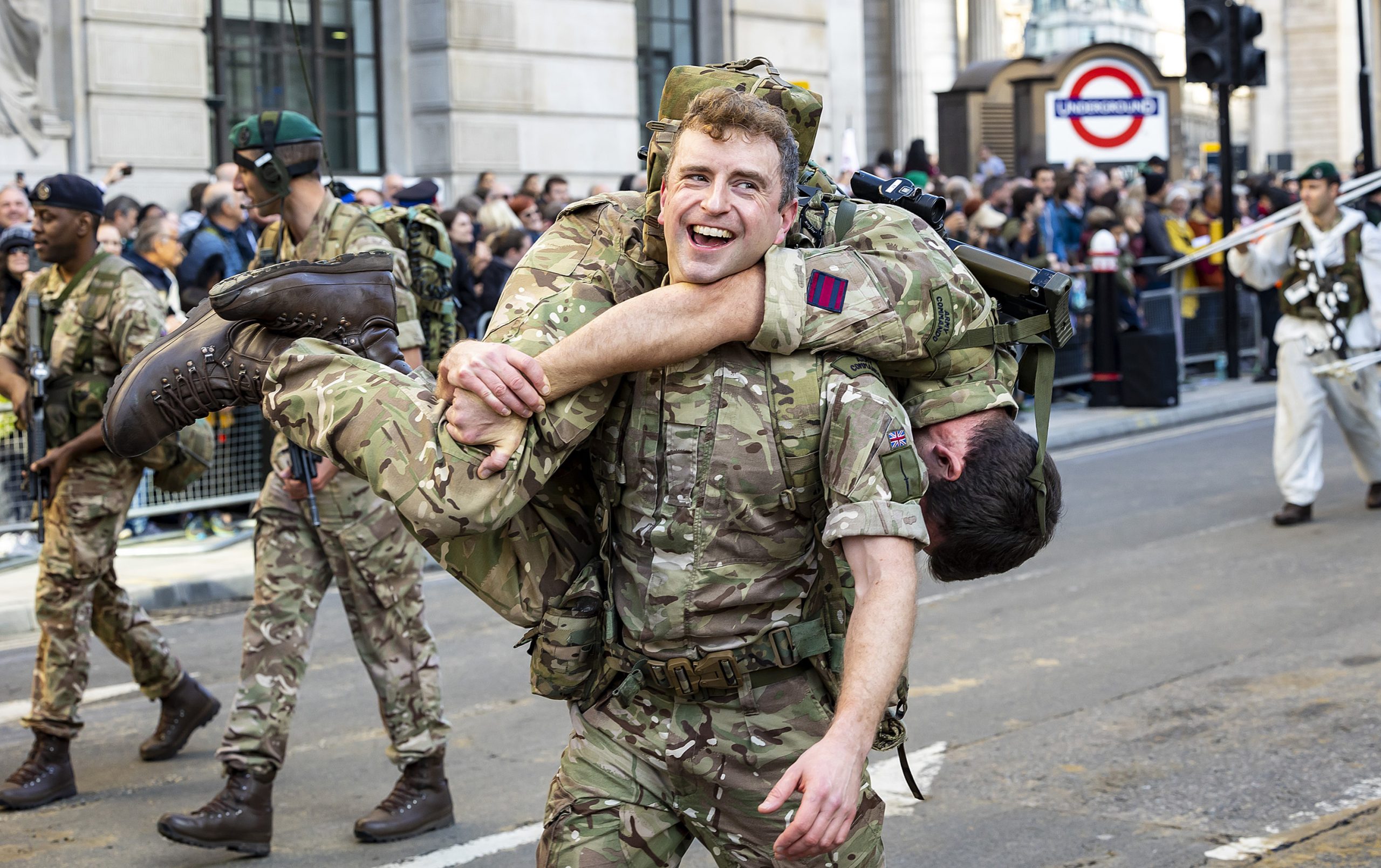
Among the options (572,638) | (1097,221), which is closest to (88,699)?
(572,638)

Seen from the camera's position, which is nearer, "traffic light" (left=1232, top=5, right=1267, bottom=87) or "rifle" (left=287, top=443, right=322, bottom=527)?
"rifle" (left=287, top=443, right=322, bottom=527)

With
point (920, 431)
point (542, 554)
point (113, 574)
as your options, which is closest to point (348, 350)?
point (542, 554)

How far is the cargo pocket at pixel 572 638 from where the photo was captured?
3.08 metres

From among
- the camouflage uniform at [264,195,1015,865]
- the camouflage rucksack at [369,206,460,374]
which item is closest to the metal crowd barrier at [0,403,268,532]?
the camouflage rucksack at [369,206,460,374]

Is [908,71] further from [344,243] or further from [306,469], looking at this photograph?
[306,469]

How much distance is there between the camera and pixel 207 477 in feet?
33.9

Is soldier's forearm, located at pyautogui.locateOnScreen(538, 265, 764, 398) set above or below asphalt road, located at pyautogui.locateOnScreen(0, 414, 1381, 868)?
above

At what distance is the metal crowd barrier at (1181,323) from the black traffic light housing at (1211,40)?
200 cm

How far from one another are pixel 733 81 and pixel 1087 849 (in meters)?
2.85

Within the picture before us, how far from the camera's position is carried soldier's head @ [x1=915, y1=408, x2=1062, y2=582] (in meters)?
2.97

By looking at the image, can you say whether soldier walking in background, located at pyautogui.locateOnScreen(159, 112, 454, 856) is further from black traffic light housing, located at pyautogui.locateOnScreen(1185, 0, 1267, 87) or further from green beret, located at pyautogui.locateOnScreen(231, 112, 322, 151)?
black traffic light housing, located at pyautogui.locateOnScreen(1185, 0, 1267, 87)

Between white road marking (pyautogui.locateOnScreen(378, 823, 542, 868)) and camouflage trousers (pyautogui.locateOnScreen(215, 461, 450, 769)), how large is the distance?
33 cm

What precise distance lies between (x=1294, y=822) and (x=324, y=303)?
3381 mm

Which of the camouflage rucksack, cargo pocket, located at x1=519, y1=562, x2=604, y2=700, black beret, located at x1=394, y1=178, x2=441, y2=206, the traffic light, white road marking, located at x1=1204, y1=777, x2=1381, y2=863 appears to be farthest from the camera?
the traffic light
